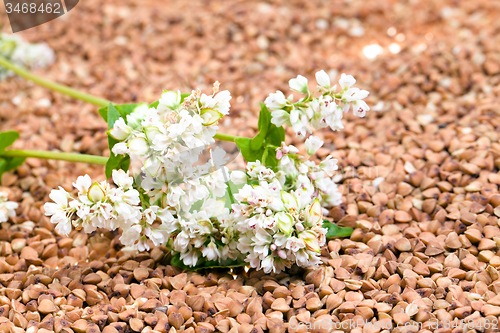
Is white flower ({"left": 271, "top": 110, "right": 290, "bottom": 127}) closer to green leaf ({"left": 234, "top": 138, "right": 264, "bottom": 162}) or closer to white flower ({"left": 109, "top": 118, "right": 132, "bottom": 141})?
green leaf ({"left": 234, "top": 138, "right": 264, "bottom": 162})

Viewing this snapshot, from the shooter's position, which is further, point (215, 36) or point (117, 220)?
point (215, 36)

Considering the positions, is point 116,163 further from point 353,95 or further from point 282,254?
point 353,95

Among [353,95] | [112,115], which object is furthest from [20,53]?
[353,95]

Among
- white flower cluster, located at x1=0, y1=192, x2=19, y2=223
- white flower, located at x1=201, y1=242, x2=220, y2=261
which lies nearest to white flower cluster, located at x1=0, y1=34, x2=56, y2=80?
white flower cluster, located at x1=0, y1=192, x2=19, y2=223

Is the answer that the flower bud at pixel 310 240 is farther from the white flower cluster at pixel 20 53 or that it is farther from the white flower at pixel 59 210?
the white flower cluster at pixel 20 53

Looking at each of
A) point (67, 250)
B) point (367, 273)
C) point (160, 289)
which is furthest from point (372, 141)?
point (67, 250)

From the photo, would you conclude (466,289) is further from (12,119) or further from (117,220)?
(12,119)
